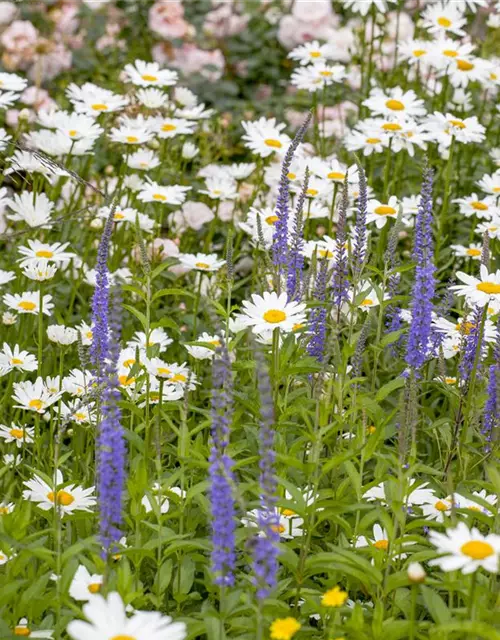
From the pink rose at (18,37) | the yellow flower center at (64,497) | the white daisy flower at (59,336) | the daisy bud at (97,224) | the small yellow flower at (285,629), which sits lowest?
the small yellow flower at (285,629)

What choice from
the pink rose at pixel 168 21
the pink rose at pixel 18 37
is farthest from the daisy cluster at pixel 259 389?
the pink rose at pixel 168 21

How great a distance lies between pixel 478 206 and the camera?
4.07 m

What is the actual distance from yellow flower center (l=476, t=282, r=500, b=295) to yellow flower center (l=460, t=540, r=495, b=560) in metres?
1.12

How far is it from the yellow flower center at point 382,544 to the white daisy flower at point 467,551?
50 centimetres

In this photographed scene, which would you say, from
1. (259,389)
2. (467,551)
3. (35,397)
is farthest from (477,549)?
(35,397)

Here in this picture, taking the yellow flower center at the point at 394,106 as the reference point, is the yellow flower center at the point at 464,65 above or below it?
above

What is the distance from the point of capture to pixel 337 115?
5953 mm

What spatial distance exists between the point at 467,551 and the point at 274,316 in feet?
3.31

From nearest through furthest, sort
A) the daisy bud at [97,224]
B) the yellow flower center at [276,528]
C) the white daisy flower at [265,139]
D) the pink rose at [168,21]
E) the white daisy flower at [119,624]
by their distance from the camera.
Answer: the white daisy flower at [119,624]
the yellow flower center at [276,528]
the daisy bud at [97,224]
the white daisy flower at [265,139]
the pink rose at [168,21]

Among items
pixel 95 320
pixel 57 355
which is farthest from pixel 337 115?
pixel 95 320

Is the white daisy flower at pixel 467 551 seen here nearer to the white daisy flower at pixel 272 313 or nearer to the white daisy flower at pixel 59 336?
the white daisy flower at pixel 272 313

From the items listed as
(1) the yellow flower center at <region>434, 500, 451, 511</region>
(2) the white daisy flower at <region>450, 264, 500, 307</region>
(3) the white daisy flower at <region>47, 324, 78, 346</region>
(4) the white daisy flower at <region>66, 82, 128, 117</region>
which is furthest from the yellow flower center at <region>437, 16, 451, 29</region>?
(1) the yellow flower center at <region>434, 500, 451, 511</region>

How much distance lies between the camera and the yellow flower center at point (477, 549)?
1801 millimetres

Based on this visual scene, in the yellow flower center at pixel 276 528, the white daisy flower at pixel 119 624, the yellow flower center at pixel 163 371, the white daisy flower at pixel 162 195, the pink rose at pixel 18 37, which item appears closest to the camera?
the white daisy flower at pixel 119 624
